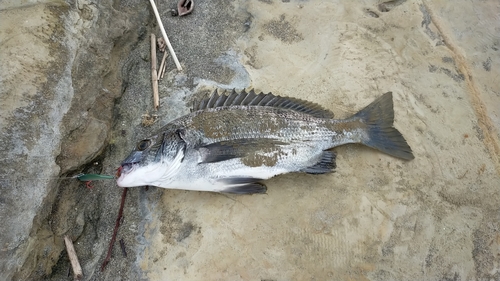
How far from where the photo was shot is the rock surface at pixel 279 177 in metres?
3.79

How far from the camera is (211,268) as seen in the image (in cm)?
388

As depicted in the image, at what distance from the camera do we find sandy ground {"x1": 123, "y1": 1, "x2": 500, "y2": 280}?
3895 mm

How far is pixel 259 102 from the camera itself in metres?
4.32

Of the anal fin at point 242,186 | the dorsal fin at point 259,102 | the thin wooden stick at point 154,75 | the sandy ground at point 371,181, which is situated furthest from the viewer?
the thin wooden stick at point 154,75

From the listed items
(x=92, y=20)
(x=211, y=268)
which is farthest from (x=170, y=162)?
(x=92, y=20)

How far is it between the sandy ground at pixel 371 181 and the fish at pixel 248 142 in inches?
10.2

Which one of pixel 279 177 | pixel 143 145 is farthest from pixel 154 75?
pixel 279 177

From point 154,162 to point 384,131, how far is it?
109 inches

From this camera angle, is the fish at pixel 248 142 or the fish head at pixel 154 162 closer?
the fish head at pixel 154 162

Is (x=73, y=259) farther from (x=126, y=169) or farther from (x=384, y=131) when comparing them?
(x=384, y=131)

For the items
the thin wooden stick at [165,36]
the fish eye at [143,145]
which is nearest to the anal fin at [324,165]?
the fish eye at [143,145]

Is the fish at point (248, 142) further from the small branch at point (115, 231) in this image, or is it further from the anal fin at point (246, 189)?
the small branch at point (115, 231)

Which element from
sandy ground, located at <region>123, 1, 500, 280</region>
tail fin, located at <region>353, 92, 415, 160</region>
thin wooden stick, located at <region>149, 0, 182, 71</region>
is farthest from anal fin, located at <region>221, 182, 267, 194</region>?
thin wooden stick, located at <region>149, 0, 182, 71</region>

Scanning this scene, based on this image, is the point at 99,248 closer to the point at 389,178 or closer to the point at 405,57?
the point at 389,178
